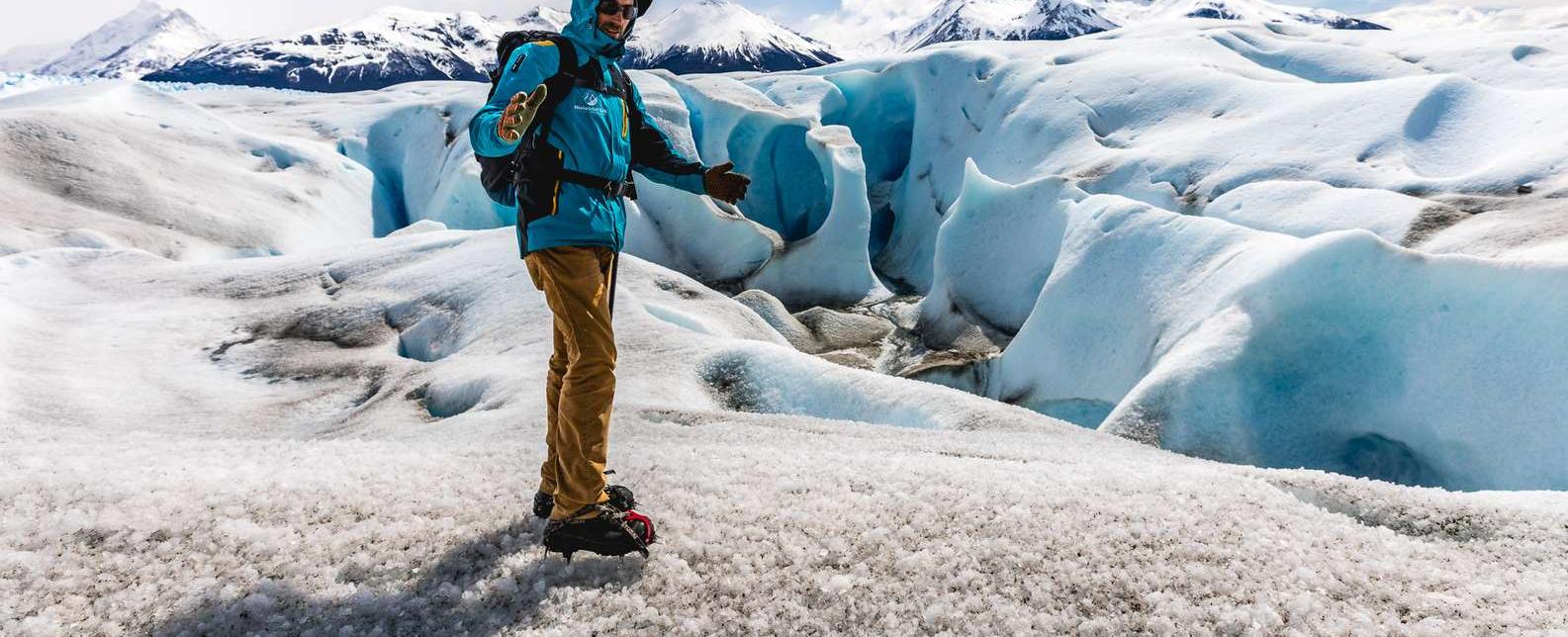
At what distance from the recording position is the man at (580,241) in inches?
93.8

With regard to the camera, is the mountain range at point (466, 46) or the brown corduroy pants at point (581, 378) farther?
the mountain range at point (466, 46)

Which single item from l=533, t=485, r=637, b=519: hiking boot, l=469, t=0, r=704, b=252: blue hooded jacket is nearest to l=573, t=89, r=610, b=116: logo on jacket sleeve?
l=469, t=0, r=704, b=252: blue hooded jacket

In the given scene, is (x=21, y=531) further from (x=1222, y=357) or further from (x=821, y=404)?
(x=1222, y=357)

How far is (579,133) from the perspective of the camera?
2.56 metres

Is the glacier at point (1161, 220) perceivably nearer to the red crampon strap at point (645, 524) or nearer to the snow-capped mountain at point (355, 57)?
the red crampon strap at point (645, 524)

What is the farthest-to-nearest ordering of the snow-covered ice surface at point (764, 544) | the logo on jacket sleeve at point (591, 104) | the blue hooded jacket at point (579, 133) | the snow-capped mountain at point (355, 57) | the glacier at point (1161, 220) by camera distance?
the snow-capped mountain at point (355, 57)
the glacier at point (1161, 220)
the logo on jacket sleeve at point (591, 104)
the blue hooded jacket at point (579, 133)
the snow-covered ice surface at point (764, 544)

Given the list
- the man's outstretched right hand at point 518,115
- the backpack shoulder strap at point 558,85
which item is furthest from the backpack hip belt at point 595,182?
the man's outstretched right hand at point 518,115

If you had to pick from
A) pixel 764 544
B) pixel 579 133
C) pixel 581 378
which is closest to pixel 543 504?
pixel 581 378

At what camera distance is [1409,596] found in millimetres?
2209

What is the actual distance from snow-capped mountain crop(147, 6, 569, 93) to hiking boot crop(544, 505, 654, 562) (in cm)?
13833

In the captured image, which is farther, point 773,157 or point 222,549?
point 773,157

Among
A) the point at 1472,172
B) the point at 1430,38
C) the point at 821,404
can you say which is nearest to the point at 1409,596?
the point at 821,404

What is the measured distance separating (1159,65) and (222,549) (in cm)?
1923

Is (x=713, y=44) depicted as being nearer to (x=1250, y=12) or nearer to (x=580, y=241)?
(x=1250, y=12)
